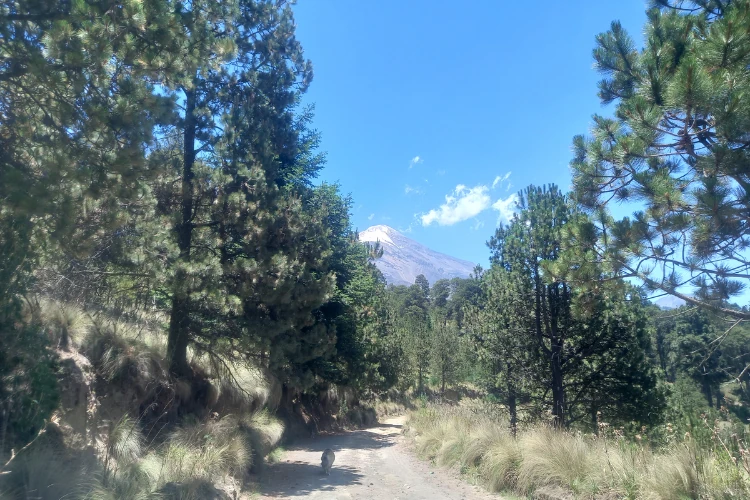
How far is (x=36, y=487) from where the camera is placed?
5.22 meters

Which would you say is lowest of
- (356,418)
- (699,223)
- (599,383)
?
(356,418)

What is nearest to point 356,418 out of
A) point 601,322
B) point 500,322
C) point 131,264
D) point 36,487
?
point 500,322

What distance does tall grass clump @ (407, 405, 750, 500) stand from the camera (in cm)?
553

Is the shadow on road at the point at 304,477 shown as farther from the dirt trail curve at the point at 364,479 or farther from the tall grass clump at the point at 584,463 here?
the tall grass clump at the point at 584,463

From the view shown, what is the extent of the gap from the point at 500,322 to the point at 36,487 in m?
11.9

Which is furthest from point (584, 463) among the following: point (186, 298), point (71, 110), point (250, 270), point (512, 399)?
point (71, 110)

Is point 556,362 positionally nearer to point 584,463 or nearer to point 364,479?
point 584,463

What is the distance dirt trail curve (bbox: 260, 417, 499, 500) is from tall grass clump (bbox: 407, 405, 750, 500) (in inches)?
24.5

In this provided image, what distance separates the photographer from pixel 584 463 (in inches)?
300

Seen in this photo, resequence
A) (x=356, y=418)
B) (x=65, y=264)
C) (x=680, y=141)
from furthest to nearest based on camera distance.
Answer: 1. (x=356, y=418)
2. (x=65, y=264)
3. (x=680, y=141)

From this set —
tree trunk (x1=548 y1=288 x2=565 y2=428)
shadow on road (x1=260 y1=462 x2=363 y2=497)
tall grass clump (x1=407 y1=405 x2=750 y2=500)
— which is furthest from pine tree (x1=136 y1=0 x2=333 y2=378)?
tree trunk (x1=548 y1=288 x2=565 y2=428)

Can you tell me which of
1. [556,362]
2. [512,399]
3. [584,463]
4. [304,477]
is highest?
[556,362]

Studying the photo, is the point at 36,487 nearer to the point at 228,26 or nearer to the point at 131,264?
the point at 131,264

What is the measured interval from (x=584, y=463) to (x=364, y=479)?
518cm
